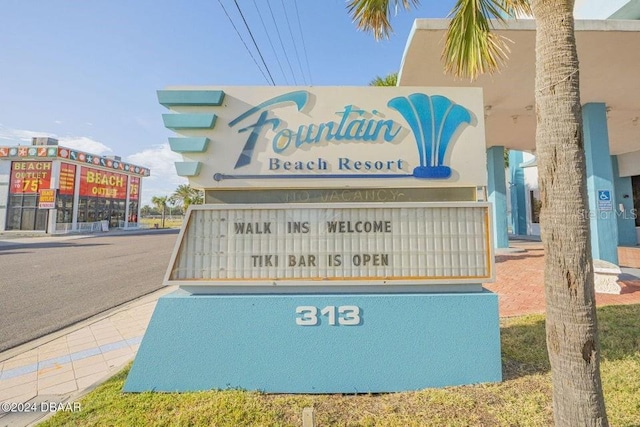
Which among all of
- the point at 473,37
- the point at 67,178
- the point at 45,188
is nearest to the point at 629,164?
the point at 473,37

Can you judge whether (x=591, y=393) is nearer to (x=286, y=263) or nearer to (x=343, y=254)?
(x=343, y=254)

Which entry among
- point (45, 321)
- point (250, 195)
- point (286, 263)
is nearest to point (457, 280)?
point (286, 263)

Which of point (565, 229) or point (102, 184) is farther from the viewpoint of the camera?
point (102, 184)

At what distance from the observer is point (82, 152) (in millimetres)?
32438

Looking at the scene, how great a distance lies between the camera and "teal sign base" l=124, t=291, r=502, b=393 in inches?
123

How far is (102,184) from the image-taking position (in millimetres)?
35500

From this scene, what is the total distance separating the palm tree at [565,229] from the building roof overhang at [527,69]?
3.72m

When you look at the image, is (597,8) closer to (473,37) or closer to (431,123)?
(473,37)

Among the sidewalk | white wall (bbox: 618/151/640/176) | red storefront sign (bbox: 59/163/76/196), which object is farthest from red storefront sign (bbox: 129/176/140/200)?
white wall (bbox: 618/151/640/176)

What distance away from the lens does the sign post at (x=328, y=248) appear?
123 inches

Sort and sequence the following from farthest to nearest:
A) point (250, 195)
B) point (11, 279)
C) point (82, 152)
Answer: point (82, 152) < point (11, 279) < point (250, 195)

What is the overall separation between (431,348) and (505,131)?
34.4 ft

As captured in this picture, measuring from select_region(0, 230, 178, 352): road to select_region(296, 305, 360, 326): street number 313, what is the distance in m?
4.95

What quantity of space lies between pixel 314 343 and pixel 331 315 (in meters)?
0.33
